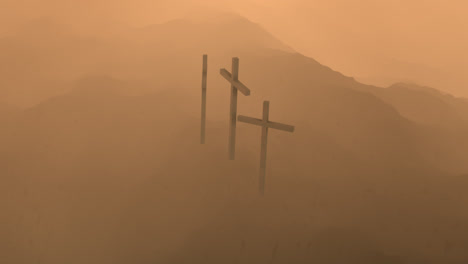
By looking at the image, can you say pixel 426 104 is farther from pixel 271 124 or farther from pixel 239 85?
pixel 239 85

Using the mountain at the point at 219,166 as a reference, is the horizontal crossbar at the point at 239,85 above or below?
above

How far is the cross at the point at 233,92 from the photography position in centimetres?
318

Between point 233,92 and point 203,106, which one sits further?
point 203,106

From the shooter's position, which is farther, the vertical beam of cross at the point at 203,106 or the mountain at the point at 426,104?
the vertical beam of cross at the point at 203,106

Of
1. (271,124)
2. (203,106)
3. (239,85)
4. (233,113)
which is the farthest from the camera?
(203,106)

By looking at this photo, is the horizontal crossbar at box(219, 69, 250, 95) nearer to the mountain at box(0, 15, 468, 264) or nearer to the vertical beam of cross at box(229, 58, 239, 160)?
the vertical beam of cross at box(229, 58, 239, 160)

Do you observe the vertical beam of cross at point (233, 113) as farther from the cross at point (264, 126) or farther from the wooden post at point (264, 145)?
the wooden post at point (264, 145)

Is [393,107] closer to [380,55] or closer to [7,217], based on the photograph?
[380,55]

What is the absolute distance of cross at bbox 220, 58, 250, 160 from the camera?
318cm

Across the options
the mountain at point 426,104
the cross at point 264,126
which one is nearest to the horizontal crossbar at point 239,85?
the cross at point 264,126

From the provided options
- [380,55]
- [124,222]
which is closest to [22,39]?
[124,222]

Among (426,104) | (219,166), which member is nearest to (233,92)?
(219,166)

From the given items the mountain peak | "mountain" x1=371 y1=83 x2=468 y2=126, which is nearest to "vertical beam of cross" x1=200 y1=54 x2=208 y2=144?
the mountain peak

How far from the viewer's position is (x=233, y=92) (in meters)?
3.24
